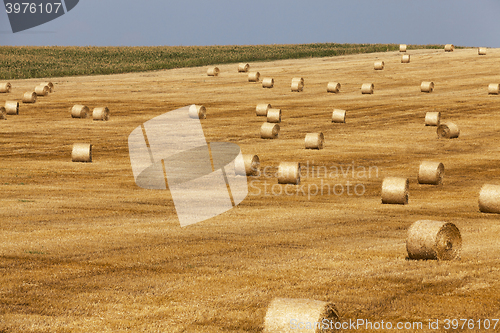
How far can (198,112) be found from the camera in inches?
1407

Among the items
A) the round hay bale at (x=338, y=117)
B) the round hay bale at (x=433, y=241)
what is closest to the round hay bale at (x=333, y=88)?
the round hay bale at (x=338, y=117)

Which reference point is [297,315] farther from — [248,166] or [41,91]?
[41,91]

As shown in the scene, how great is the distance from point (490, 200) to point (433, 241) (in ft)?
18.5

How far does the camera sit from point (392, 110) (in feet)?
120

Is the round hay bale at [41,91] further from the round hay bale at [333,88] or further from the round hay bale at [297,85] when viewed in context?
the round hay bale at [333,88]

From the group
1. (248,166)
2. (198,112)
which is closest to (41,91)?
(198,112)

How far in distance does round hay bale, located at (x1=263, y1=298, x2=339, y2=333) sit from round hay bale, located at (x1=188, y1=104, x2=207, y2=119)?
93.0 feet

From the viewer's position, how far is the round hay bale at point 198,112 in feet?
117

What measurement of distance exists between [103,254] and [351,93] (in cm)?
3354

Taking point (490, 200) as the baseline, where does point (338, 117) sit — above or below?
below

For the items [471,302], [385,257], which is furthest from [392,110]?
[471,302]

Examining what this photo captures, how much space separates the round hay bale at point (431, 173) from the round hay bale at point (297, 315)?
43.9 feet

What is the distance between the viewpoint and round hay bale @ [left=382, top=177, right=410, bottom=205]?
Answer: 1745cm

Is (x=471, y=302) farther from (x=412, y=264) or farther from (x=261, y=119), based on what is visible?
(x=261, y=119)
